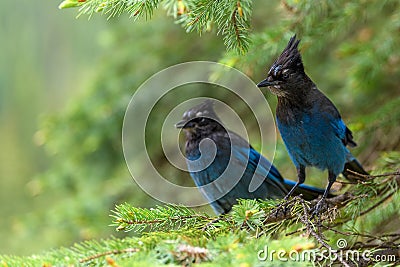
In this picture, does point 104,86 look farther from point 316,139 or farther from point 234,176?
point 316,139

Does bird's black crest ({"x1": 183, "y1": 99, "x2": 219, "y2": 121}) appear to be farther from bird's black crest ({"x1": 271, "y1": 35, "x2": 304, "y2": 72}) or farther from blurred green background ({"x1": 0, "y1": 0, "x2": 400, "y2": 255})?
bird's black crest ({"x1": 271, "y1": 35, "x2": 304, "y2": 72})

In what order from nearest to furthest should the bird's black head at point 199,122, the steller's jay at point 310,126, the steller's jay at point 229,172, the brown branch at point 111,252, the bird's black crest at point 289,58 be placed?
the brown branch at point 111,252 < the bird's black crest at point 289,58 < the steller's jay at point 310,126 < the steller's jay at point 229,172 < the bird's black head at point 199,122

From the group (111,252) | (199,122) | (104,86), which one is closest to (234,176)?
(199,122)

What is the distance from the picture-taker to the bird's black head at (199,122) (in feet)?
9.52

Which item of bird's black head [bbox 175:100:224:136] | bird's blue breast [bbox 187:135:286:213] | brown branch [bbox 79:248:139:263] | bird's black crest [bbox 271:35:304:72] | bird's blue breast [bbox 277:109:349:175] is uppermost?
bird's black head [bbox 175:100:224:136]

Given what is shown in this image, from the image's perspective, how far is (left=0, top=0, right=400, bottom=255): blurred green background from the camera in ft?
9.78

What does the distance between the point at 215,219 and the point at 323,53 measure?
2830 millimetres

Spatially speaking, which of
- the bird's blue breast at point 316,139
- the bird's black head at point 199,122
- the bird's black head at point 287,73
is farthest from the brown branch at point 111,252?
the bird's black head at point 199,122

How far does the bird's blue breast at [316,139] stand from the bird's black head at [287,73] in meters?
0.15

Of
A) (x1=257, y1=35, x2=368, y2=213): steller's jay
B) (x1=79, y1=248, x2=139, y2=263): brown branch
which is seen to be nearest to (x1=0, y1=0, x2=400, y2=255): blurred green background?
(x1=257, y1=35, x2=368, y2=213): steller's jay

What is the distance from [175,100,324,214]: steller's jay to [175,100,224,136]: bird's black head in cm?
2

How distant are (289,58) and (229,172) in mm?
745

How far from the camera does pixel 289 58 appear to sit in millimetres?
2197

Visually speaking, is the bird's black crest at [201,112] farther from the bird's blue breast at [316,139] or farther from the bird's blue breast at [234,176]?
the bird's blue breast at [316,139]
